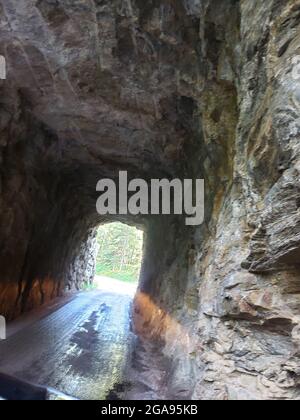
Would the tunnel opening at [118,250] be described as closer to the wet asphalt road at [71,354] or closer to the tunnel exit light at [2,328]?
the wet asphalt road at [71,354]

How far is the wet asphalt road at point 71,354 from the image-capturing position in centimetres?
499

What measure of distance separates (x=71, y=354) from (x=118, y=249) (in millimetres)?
28957

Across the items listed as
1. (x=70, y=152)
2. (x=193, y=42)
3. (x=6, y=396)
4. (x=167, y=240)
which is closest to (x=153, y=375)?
(x=6, y=396)

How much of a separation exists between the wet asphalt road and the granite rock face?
2.94 feet

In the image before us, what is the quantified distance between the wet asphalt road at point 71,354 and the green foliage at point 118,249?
24961 mm

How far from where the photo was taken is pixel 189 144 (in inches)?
281

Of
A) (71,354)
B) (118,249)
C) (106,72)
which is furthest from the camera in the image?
(118,249)

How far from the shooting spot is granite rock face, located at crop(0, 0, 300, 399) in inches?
127

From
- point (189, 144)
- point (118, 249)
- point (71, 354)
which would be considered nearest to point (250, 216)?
point (189, 144)

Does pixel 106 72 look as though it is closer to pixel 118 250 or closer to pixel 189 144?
pixel 189 144

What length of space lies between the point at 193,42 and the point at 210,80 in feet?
A: 2.00

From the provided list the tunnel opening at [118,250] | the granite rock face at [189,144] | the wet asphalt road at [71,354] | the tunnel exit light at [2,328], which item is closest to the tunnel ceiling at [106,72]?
the granite rock face at [189,144]

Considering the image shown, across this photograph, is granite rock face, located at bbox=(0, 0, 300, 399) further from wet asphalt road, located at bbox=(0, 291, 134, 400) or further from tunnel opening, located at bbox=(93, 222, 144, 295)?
tunnel opening, located at bbox=(93, 222, 144, 295)

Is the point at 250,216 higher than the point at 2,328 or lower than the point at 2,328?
higher
